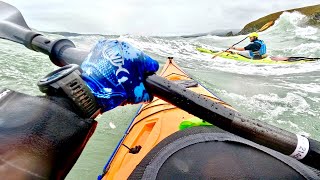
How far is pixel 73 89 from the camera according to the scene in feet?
2.49

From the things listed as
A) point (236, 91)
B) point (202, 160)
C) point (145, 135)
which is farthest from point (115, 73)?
point (236, 91)

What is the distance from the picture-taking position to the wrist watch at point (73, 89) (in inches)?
29.6

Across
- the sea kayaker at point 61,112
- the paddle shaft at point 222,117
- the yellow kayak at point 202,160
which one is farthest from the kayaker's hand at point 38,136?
the yellow kayak at point 202,160

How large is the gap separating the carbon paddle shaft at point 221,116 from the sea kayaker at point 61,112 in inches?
2.0

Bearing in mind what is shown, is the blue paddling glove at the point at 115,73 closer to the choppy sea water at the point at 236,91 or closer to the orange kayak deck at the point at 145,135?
the choppy sea water at the point at 236,91

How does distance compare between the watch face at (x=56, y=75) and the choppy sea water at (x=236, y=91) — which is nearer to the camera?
the watch face at (x=56, y=75)

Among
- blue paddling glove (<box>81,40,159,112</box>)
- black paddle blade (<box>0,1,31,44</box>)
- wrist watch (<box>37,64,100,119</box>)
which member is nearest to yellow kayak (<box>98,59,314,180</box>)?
blue paddling glove (<box>81,40,159,112</box>)

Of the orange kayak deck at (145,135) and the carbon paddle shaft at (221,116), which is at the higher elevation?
the carbon paddle shaft at (221,116)

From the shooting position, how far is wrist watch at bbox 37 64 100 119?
75 cm

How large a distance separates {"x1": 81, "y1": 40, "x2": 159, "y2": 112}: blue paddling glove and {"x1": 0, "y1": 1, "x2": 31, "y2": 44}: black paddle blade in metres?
0.50

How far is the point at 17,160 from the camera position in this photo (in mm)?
590

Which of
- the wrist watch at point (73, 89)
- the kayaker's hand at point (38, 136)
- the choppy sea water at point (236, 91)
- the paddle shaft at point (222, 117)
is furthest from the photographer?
the choppy sea water at point (236, 91)

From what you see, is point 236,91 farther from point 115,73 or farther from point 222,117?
point 115,73

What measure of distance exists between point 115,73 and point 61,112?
19 centimetres
